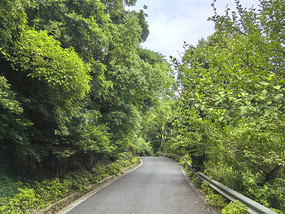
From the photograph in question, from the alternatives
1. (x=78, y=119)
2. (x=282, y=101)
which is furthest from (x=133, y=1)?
(x=282, y=101)

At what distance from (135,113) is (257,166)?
7494mm

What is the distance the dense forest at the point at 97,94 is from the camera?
3076mm

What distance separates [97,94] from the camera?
9828 millimetres

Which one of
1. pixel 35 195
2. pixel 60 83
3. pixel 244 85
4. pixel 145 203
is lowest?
pixel 145 203

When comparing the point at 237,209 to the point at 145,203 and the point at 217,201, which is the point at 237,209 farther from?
the point at 145,203

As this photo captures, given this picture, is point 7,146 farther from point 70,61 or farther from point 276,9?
point 276,9

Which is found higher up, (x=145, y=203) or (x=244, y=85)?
(x=244, y=85)

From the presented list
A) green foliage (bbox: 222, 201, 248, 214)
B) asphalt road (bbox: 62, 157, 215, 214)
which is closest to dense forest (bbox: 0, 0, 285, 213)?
green foliage (bbox: 222, 201, 248, 214)

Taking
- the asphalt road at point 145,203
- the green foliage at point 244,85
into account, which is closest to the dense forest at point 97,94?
the green foliage at point 244,85

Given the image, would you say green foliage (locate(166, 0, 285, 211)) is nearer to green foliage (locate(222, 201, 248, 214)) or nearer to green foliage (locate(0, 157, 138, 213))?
green foliage (locate(222, 201, 248, 214))

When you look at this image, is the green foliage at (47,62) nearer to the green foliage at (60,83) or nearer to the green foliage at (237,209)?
the green foliage at (60,83)

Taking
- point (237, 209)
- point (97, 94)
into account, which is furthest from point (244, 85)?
point (97, 94)

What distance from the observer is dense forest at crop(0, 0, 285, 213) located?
308 centimetres

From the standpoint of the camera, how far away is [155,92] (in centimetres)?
1535
